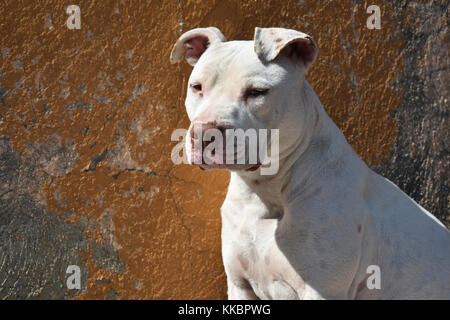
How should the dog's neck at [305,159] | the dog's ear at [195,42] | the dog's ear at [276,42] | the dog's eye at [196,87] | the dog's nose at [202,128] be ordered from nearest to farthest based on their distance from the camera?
the dog's nose at [202,128], the dog's ear at [276,42], the dog's eye at [196,87], the dog's neck at [305,159], the dog's ear at [195,42]

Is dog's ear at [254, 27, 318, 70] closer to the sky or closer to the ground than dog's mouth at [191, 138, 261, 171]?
closer to the sky

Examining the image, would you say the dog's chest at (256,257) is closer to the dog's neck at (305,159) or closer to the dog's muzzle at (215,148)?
the dog's neck at (305,159)

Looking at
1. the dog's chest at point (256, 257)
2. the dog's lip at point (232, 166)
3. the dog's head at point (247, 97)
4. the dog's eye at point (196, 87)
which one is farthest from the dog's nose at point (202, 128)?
the dog's chest at point (256, 257)

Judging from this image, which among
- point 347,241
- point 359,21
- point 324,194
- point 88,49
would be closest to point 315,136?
point 324,194

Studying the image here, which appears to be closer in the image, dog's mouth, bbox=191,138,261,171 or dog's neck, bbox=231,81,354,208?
dog's mouth, bbox=191,138,261,171

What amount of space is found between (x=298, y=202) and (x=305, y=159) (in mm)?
199

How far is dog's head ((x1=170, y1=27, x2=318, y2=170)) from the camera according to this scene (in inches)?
103

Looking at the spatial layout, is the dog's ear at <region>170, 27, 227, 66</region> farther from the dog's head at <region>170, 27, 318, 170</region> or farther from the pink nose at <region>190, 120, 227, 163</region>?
the pink nose at <region>190, 120, 227, 163</region>

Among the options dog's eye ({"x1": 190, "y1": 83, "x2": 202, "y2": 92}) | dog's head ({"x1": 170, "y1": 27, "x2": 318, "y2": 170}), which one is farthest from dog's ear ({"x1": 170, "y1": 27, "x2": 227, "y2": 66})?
dog's eye ({"x1": 190, "y1": 83, "x2": 202, "y2": 92})

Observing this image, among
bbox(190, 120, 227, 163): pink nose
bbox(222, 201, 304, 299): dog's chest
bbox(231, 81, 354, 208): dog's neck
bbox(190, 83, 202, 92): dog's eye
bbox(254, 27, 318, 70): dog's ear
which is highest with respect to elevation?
bbox(254, 27, 318, 70): dog's ear

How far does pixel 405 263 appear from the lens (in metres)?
3.08

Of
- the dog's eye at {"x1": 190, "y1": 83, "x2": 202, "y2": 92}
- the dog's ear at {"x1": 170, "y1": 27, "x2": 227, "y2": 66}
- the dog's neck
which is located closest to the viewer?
the dog's eye at {"x1": 190, "y1": 83, "x2": 202, "y2": 92}

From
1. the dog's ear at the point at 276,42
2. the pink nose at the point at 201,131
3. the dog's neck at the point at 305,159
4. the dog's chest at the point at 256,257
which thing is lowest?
the dog's chest at the point at 256,257

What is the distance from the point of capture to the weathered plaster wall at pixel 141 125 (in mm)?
3479
